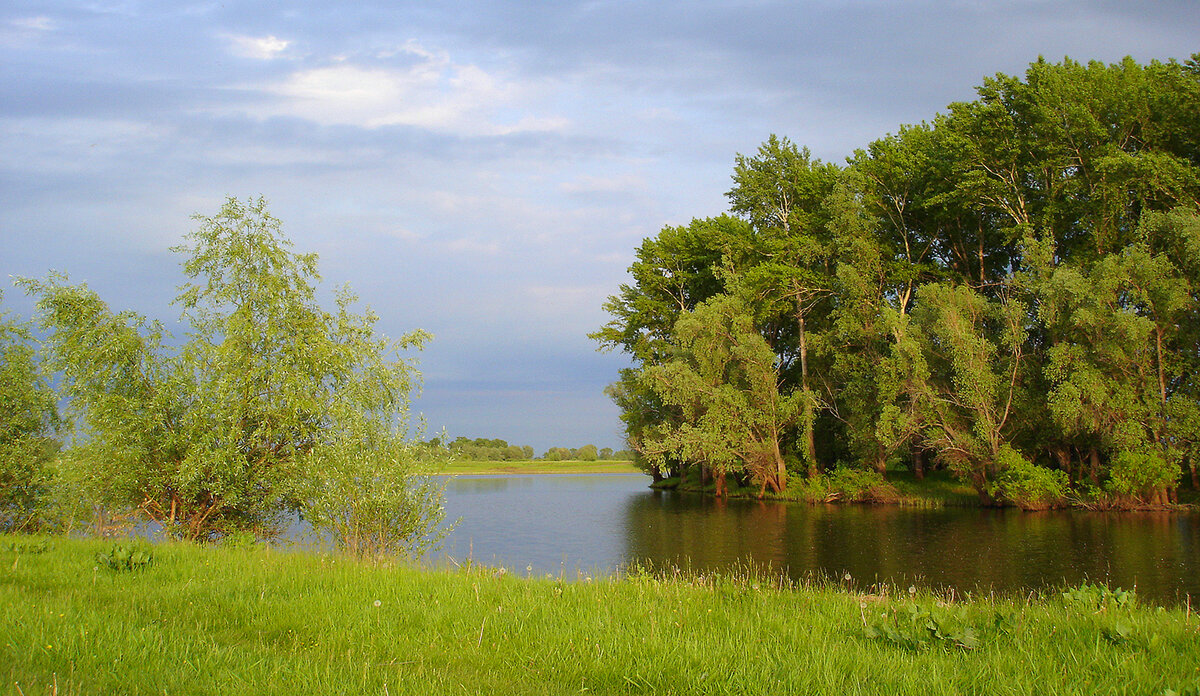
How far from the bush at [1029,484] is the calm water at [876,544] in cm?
108

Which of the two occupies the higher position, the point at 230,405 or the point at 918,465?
the point at 230,405

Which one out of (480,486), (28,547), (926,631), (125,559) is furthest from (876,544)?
(480,486)

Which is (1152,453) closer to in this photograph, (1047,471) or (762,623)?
(1047,471)

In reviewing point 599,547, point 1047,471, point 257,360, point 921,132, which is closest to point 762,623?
point 257,360

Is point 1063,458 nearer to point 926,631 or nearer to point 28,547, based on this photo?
point 926,631

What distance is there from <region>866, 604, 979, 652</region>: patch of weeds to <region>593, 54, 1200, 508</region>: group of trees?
28877 millimetres

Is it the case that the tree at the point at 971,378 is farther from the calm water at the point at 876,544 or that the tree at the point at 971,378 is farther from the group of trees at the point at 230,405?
the group of trees at the point at 230,405

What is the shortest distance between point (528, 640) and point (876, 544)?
2157 cm

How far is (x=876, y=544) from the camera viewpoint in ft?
83.8

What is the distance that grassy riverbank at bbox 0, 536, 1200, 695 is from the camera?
5418 millimetres

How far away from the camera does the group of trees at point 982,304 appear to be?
31.6 m

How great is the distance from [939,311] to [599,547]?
816 inches

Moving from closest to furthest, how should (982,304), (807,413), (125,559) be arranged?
(125,559), (982,304), (807,413)

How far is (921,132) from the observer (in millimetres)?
44656
